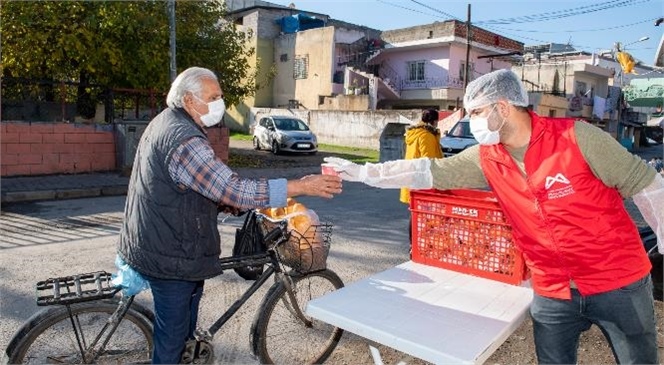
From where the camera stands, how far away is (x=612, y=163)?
2.20 meters

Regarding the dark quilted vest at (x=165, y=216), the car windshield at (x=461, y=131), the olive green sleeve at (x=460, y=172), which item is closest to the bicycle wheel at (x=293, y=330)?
the dark quilted vest at (x=165, y=216)

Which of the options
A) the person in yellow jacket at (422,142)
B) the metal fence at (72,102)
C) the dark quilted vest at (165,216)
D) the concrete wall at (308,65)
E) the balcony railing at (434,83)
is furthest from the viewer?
the concrete wall at (308,65)

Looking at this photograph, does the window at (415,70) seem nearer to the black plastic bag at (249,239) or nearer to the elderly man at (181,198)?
the black plastic bag at (249,239)

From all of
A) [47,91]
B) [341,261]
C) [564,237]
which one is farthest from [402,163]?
[47,91]

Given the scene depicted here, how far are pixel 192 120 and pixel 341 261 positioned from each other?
3.84 meters

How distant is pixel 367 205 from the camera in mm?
10094

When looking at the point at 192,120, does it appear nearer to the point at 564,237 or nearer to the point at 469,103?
the point at 469,103

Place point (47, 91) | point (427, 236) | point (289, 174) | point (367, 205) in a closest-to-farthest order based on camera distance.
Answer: point (427, 236), point (367, 205), point (47, 91), point (289, 174)

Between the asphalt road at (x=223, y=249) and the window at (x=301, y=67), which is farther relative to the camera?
the window at (x=301, y=67)

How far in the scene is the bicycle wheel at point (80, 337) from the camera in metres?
2.74

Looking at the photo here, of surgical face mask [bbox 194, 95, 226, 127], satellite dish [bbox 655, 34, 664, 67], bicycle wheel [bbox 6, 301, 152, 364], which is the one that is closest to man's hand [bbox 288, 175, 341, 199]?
surgical face mask [bbox 194, 95, 226, 127]

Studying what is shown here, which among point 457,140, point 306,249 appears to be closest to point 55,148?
point 306,249

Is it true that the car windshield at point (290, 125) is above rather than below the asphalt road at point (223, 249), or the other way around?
above

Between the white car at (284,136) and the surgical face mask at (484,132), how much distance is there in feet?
60.3
